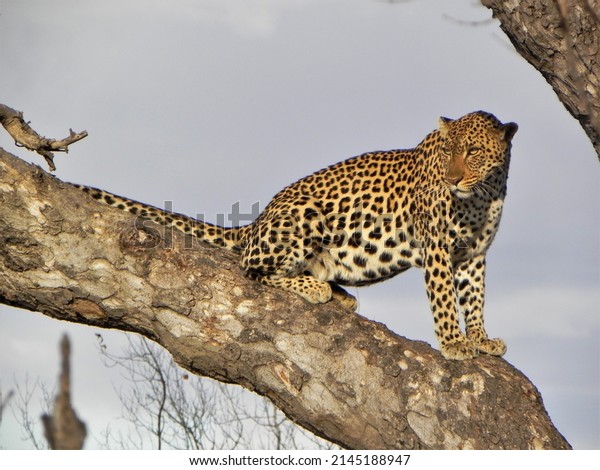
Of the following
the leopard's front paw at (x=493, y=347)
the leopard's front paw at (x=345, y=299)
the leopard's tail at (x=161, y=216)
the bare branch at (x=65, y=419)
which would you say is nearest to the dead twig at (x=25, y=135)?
the leopard's tail at (x=161, y=216)

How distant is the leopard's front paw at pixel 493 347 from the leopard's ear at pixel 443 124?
2.27 metres

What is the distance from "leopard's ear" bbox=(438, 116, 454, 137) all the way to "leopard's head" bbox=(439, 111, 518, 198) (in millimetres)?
12

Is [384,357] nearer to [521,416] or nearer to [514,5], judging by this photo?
[521,416]

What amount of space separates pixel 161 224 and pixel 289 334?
6.77ft

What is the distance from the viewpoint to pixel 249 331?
21.5 ft

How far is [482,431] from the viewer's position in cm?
616

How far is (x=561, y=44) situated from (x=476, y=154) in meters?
3.31

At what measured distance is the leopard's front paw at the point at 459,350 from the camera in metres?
6.96

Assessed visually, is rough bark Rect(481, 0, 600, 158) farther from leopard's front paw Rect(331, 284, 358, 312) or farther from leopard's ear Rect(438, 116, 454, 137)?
leopard's front paw Rect(331, 284, 358, 312)

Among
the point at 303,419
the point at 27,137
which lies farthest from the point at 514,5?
the point at 27,137

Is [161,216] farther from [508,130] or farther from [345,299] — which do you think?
[508,130]

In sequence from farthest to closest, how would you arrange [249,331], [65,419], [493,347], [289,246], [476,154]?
[476,154]
[289,246]
[493,347]
[249,331]
[65,419]

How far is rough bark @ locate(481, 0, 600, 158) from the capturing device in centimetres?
488

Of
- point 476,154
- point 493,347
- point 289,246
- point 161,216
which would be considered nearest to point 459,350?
point 493,347
